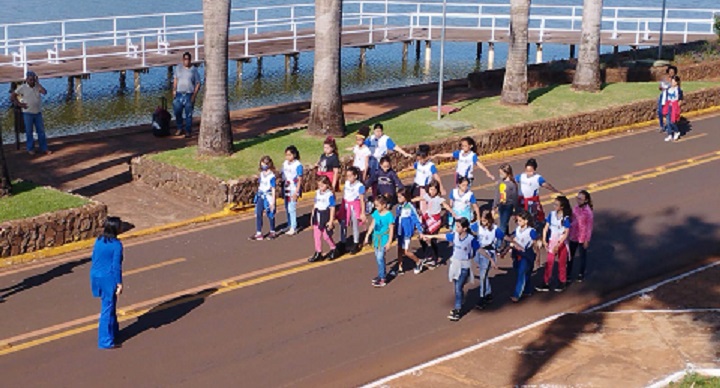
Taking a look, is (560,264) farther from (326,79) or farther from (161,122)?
(161,122)

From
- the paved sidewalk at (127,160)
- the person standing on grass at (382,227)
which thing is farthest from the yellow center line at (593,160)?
the person standing on grass at (382,227)

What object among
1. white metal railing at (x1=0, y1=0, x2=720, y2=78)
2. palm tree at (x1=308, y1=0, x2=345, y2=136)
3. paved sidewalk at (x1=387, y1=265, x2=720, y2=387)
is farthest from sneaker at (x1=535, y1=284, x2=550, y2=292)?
white metal railing at (x1=0, y1=0, x2=720, y2=78)

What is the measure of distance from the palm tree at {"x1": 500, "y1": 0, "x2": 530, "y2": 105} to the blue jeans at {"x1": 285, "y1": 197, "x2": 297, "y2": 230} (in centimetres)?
1103

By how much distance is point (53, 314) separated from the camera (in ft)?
50.7

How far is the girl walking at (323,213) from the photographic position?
17.4 m

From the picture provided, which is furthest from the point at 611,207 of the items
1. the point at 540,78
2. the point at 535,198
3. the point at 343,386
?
the point at 540,78

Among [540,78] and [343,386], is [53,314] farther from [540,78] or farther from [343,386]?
[540,78]

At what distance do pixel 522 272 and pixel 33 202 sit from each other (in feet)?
26.7

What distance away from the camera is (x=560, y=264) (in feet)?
55.4

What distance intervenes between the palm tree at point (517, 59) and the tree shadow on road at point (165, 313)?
14106 mm

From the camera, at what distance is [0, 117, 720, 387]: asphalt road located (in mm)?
13766

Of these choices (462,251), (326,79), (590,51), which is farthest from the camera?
(590,51)

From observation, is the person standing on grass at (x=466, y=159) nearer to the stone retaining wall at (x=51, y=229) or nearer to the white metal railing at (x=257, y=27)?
the stone retaining wall at (x=51, y=229)

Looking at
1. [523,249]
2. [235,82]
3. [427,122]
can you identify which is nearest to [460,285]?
[523,249]
